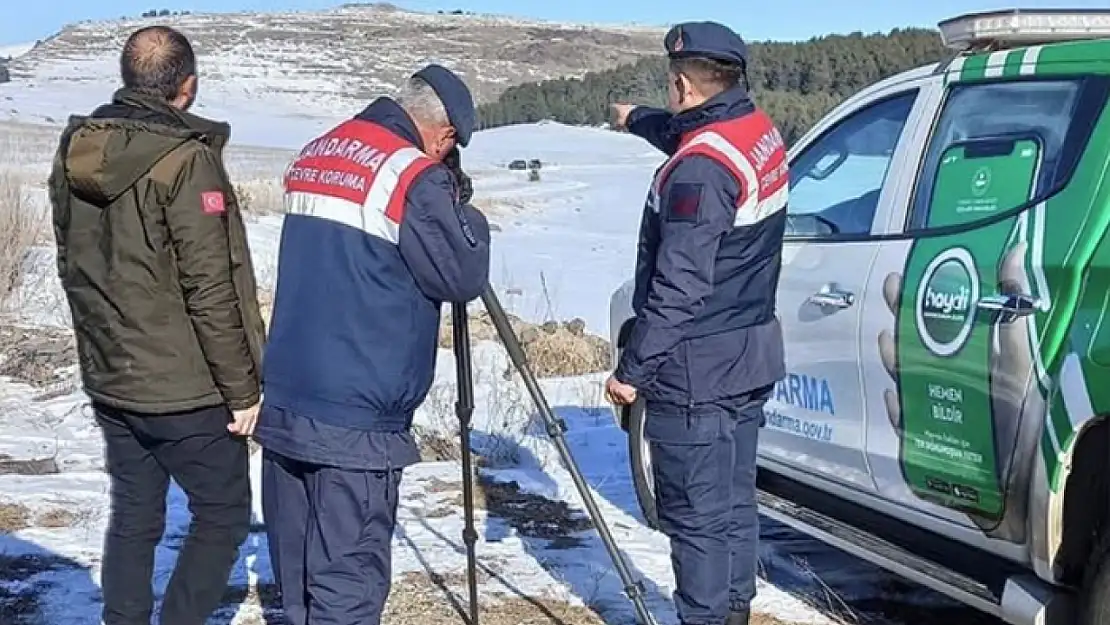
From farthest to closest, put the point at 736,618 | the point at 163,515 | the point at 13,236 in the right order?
1. the point at 13,236
2. the point at 736,618
3. the point at 163,515

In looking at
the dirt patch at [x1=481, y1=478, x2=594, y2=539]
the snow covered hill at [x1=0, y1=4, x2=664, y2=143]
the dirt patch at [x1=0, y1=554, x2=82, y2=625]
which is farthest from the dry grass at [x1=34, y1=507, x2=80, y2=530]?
the snow covered hill at [x1=0, y1=4, x2=664, y2=143]

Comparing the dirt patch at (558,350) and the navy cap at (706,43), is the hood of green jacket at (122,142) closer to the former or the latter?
the navy cap at (706,43)

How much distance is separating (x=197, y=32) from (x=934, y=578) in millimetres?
89829

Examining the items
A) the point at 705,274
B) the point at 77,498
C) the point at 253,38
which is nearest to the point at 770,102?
the point at 77,498

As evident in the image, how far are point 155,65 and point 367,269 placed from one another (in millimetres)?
872

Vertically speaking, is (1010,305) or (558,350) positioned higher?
(1010,305)

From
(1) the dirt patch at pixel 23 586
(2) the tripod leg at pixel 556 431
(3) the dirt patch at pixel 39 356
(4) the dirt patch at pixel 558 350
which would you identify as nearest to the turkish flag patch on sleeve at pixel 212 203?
(2) the tripod leg at pixel 556 431

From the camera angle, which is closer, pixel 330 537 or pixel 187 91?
pixel 330 537

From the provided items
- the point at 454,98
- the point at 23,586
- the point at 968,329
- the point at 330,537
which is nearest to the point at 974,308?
the point at 968,329

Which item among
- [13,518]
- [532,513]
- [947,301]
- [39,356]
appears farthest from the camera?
[39,356]

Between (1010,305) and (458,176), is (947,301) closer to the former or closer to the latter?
(1010,305)

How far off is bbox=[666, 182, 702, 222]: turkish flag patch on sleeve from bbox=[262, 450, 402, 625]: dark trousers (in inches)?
39.0

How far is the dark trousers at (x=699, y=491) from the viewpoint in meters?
4.07

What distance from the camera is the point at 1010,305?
154 inches
